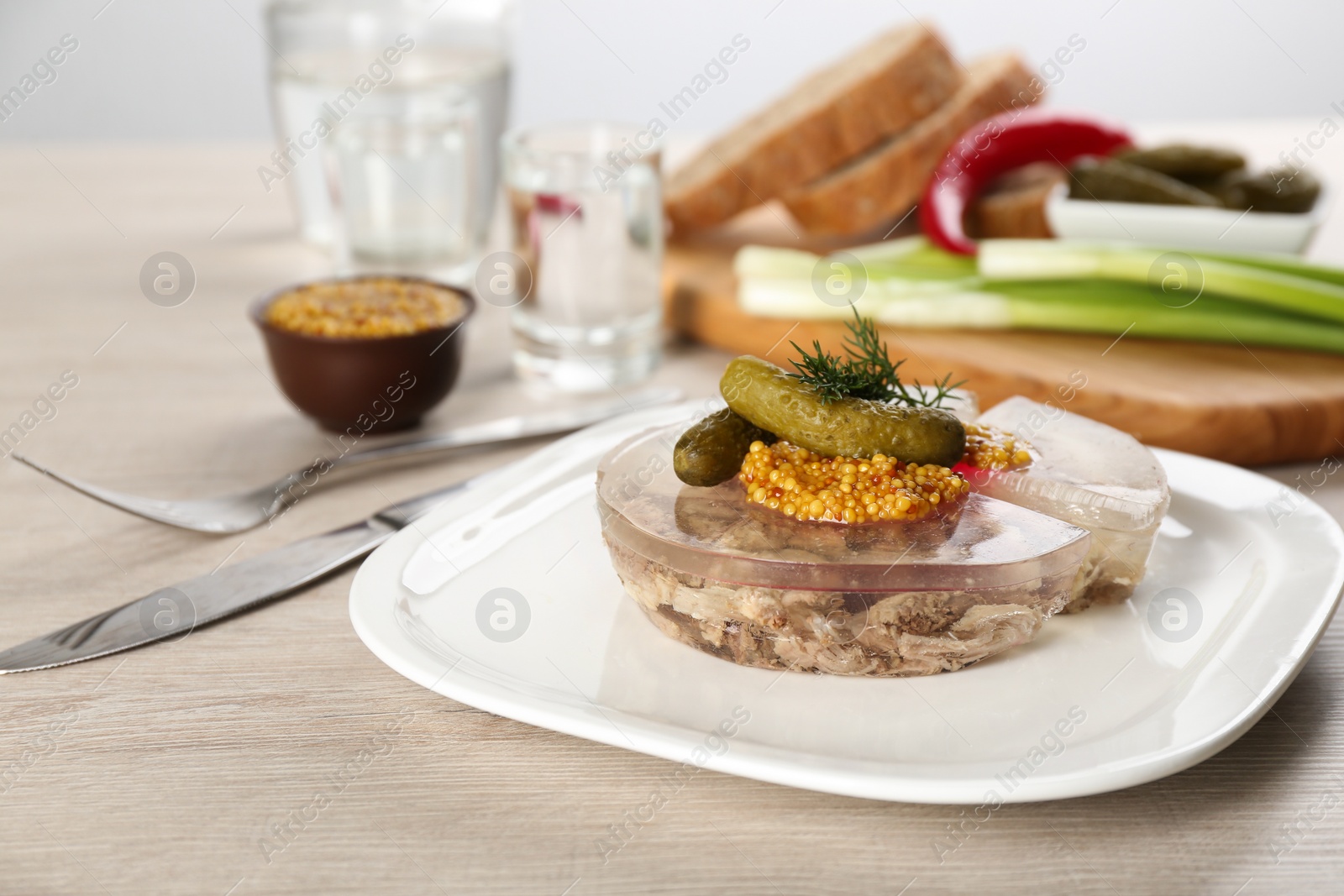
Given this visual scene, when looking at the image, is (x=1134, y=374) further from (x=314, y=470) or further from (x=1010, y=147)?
(x=314, y=470)

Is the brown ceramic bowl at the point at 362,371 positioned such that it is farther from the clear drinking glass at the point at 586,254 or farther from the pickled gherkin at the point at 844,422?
the pickled gherkin at the point at 844,422

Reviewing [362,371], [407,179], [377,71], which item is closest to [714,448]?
[362,371]

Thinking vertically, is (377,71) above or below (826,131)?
above

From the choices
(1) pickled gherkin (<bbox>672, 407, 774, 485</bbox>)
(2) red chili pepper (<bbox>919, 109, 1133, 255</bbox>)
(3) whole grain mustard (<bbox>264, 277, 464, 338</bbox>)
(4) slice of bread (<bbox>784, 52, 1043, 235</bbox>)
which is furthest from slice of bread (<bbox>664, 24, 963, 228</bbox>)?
(1) pickled gherkin (<bbox>672, 407, 774, 485</bbox>)

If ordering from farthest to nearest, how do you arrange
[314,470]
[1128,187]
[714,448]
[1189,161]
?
1. [1189,161]
2. [1128,187]
3. [314,470]
4. [714,448]

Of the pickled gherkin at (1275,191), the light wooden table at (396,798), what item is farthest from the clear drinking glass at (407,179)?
the pickled gherkin at (1275,191)

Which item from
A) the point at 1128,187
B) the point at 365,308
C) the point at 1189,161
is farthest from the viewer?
the point at 1189,161

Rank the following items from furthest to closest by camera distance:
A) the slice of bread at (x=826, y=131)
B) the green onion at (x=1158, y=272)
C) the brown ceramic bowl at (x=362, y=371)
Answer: the slice of bread at (x=826, y=131) < the green onion at (x=1158, y=272) < the brown ceramic bowl at (x=362, y=371)
